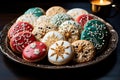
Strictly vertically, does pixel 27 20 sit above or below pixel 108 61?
above

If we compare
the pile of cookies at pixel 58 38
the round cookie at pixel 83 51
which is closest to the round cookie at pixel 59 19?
the pile of cookies at pixel 58 38

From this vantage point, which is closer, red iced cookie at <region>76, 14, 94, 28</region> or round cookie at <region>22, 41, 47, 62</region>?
round cookie at <region>22, 41, 47, 62</region>

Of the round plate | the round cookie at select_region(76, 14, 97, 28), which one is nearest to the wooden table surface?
the round plate

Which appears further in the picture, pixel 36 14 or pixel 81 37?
pixel 36 14

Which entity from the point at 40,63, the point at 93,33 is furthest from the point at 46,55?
the point at 93,33

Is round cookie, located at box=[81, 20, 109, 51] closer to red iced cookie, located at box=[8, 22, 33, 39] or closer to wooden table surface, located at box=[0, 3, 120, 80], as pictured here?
wooden table surface, located at box=[0, 3, 120, 80]

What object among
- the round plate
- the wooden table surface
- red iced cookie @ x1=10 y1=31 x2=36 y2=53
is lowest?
the wooden table surface

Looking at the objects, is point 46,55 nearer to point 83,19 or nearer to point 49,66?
point 49,66

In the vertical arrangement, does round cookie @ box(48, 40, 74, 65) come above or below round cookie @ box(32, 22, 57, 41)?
below
